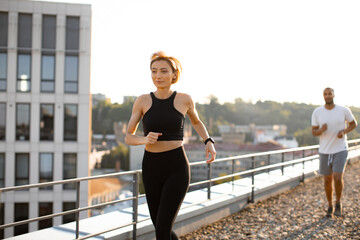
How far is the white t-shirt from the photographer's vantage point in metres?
5.03

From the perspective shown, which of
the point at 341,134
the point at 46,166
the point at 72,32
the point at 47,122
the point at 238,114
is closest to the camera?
the point at 341,134

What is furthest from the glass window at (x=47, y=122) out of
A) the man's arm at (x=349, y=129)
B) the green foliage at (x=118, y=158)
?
the green foliage at (x=118, y=158)

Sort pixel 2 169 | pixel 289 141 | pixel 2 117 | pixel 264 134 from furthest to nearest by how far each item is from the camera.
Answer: pixel 264 134 → pixel 289 141 → pixel 2 117 → pixel 2 169

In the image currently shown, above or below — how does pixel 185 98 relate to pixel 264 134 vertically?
above

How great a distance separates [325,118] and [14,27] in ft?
64.8

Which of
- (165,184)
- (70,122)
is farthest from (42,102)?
(165,184)

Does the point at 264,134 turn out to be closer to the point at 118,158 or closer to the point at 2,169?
the point at 118,158

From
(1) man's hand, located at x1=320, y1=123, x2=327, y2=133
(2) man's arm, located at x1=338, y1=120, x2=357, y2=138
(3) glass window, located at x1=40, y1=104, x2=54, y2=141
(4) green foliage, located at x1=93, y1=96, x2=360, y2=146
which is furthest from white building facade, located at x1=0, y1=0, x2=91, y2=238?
(2) man's arm, located at x1=338, y1=120, x2=357, y2=138

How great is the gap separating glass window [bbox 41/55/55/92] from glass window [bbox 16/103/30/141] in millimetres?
1450

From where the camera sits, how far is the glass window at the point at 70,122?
66.9 feet

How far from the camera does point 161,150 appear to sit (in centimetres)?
252

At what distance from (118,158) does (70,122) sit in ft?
226

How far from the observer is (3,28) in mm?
20391

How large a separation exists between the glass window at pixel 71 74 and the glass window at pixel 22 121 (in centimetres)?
254
